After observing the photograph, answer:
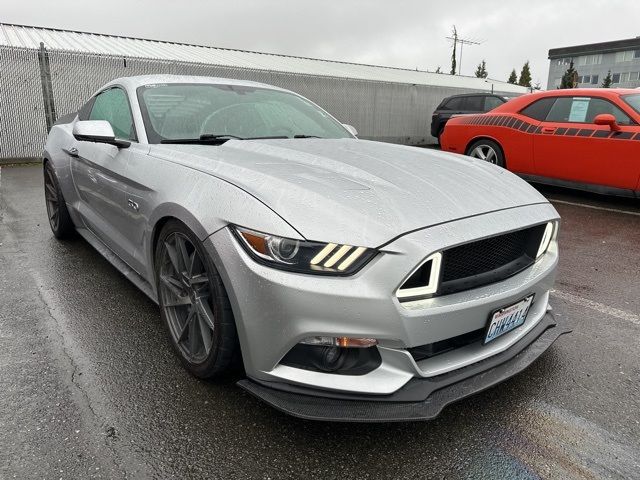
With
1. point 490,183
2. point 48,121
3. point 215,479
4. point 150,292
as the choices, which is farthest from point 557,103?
point 48,121

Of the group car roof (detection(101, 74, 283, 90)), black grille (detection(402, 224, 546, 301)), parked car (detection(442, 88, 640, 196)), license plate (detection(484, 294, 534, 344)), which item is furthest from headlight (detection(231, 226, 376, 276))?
parked car (detection(442, 88, 640, 196))

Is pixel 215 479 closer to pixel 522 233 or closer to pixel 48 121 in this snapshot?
pixel 522 233

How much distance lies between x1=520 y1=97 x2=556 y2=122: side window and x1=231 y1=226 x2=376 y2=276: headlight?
594 centimetres

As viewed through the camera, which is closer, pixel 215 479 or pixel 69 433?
A: pixel 215 479

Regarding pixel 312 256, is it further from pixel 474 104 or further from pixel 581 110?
pixel 474 104

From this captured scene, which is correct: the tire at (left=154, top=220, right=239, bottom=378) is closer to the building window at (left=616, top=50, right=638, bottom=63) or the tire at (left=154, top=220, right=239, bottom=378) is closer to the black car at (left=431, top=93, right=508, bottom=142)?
the black car at (left=431, top=93, right=508, bottom=142)

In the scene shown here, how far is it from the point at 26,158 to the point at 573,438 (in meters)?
11.2

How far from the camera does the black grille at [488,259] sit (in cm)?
184

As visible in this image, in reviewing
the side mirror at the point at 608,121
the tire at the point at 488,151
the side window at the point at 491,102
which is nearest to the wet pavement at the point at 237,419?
the side mirror at the point at 608,121

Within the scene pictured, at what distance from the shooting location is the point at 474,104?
13375 millimetres

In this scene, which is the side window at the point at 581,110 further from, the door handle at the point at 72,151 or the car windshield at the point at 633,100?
the door handle at the point at 72,151

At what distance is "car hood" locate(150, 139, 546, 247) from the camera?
5.74 ft

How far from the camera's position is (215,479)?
1.68 metres

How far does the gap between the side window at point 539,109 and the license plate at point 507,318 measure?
5263mm
